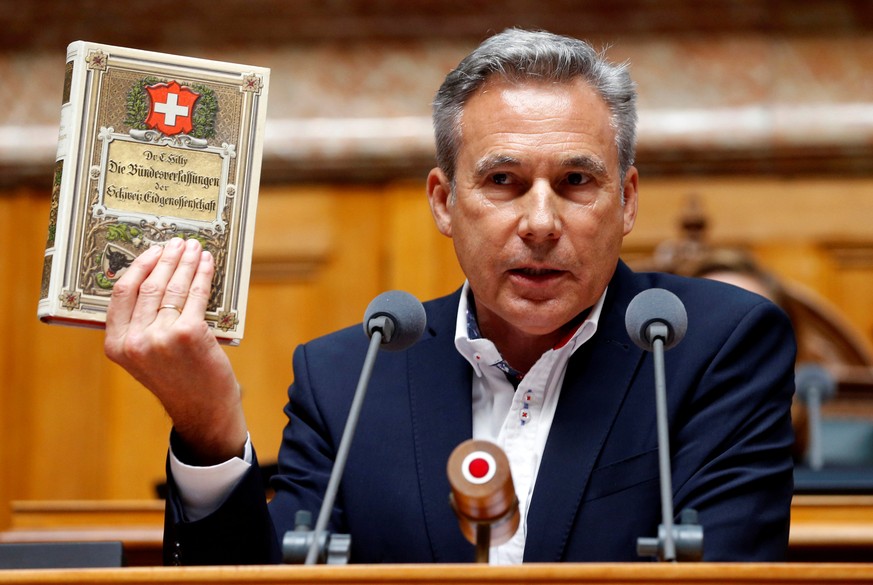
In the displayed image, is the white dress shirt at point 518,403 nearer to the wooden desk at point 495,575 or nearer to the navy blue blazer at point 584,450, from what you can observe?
the navy blue blazer at point 584,450

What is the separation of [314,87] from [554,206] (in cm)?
260

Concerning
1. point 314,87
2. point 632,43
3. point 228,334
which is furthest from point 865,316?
point 228,334

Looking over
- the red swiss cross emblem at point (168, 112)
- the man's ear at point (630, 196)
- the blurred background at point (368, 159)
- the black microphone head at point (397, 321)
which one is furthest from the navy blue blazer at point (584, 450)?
the blurred background at point (368, 159)

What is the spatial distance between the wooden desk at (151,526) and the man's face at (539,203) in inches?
27.2

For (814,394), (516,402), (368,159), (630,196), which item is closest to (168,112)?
(516,402)

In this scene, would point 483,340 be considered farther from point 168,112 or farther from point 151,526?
point 151,526

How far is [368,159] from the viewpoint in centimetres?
467

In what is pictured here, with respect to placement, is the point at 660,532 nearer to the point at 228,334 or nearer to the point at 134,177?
the point at 228,334

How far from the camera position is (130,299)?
196 centimetres

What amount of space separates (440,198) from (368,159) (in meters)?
2.11

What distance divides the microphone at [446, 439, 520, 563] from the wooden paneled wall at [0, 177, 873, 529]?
298 cm

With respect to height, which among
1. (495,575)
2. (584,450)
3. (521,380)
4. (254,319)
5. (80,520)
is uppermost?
(254,319)

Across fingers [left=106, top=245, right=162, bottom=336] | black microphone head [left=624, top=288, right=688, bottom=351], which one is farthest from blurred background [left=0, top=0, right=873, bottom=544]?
fingers [left=106, top=245, right=162, bottom=336]

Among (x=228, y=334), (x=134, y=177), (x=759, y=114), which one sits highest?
(x=759, y=114)
